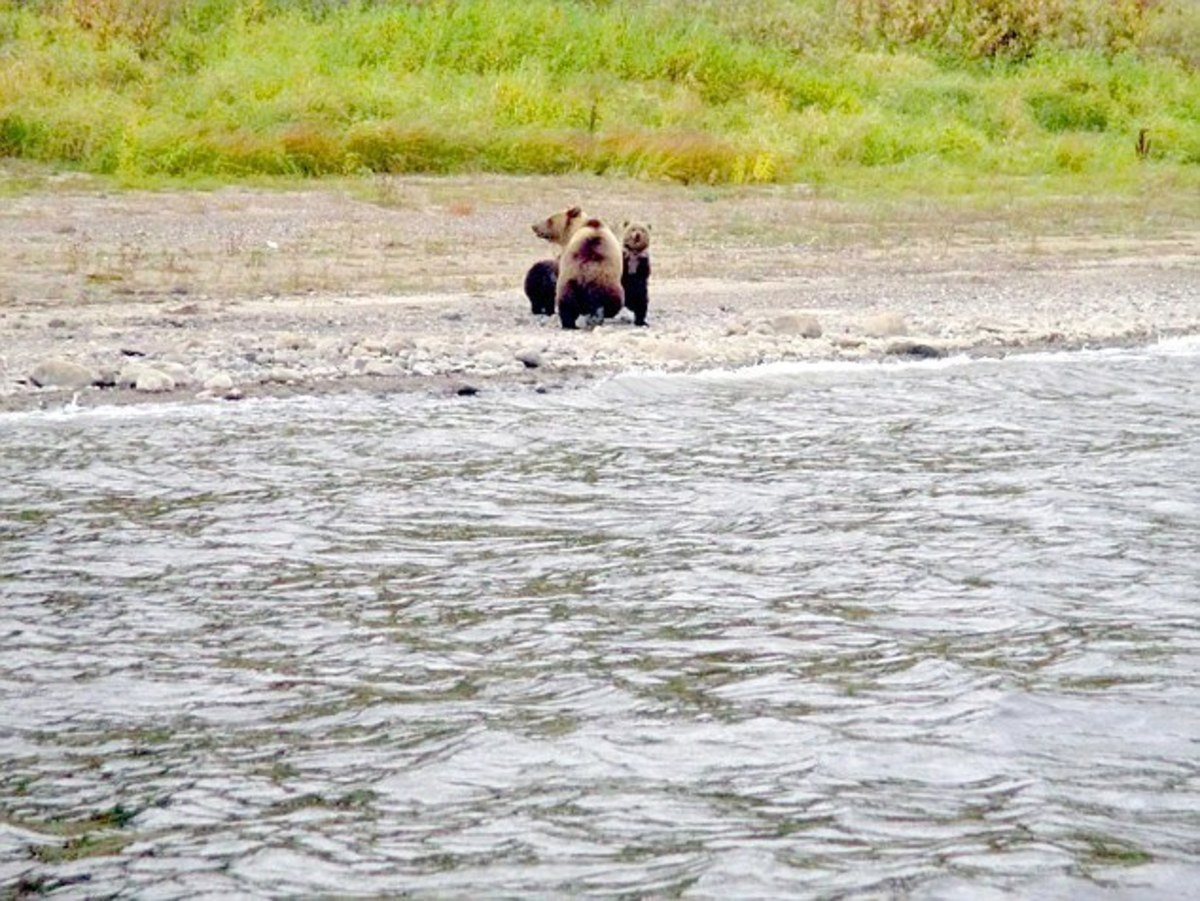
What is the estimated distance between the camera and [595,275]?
574 inches

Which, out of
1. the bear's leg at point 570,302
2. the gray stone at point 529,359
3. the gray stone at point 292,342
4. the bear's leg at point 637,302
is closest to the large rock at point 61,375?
the gray stone at point 292,342

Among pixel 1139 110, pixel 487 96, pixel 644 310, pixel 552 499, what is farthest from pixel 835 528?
pixel 1139 110

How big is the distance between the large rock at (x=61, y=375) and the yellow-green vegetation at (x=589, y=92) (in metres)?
7.70

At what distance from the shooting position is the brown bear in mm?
14594

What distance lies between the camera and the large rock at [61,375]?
12.4 metres

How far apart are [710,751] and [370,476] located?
4480 millimetres

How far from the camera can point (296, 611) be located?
7996 millimetres

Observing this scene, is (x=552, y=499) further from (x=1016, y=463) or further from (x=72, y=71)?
(x=72, y=71)

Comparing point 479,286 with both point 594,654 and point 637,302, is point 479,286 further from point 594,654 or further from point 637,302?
point 594,654

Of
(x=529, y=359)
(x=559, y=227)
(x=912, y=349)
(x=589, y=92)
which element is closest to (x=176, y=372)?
(x=529, y=359)

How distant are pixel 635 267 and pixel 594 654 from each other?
759 centimetres

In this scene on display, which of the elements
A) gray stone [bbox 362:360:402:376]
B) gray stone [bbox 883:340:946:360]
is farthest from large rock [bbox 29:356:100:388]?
gray stone [bbox 883:340:946:360]

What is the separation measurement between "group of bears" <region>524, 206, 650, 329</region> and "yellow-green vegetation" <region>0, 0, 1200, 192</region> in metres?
6.39

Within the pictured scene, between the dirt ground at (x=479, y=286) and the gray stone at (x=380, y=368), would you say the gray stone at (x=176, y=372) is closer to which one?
the dirt ground at (x=479, y=286)
